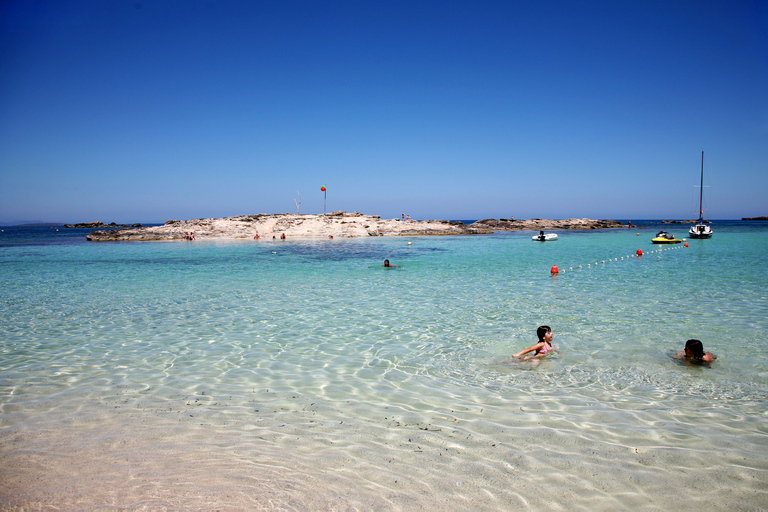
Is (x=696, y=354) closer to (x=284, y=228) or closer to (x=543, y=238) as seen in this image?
(x=543, y=238)

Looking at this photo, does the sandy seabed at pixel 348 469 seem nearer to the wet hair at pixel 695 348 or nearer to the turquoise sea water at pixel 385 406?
the turquoise sea water at pixel 385 406

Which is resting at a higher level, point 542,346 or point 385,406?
point 542,346

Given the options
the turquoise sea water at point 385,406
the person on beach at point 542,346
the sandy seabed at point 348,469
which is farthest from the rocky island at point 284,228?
the sandy seabed at point 348,469

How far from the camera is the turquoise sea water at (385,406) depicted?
13.0ft

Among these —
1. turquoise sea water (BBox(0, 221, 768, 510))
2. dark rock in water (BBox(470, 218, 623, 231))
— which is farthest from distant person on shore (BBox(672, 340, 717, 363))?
dark rock in water (BBox(470, 218, 623, 231))

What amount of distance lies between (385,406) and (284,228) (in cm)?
5898

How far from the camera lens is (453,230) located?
6931cm

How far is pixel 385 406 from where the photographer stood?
230 inches

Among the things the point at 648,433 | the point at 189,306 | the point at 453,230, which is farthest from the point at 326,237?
the point at 648,433

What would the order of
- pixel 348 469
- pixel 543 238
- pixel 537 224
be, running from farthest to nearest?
1. pixel 537 224
2. pixel 543 238
3. pixel 348 469

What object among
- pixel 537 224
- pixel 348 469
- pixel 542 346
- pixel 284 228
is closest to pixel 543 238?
pixel 284 228

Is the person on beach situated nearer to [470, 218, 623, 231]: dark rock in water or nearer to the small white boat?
the small white boat

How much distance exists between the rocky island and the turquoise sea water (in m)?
46.8

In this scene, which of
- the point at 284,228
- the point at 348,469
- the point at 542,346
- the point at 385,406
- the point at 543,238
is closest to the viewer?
the point at 348,469
